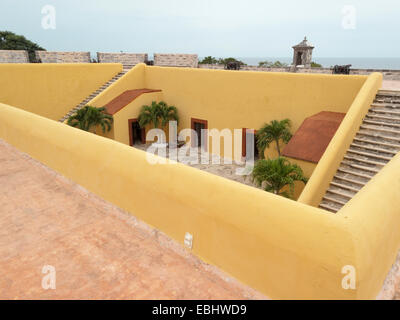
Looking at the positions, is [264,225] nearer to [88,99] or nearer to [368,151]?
[368,151]

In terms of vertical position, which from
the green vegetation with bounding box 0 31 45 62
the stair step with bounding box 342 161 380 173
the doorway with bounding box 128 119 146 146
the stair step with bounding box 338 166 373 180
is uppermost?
the green vegetation with bounding box 0 31 45 62

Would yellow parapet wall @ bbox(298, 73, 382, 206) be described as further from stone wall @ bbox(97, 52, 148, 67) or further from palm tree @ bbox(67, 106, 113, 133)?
stone wall @ bbox(97, 52, 148, 67)

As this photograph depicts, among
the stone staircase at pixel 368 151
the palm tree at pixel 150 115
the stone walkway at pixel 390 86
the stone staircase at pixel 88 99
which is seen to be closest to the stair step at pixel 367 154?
the stone staircase at pixel 368 151

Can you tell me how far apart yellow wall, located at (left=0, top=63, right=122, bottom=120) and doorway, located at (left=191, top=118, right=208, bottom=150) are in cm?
789

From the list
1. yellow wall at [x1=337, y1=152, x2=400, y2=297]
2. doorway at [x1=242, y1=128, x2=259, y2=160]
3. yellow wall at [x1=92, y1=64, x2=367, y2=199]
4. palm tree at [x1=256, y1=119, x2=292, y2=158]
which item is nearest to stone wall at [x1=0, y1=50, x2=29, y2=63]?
yellow wall at [x1=92, y1=64, x2=367, y2=199]

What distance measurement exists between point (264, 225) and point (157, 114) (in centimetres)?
1405

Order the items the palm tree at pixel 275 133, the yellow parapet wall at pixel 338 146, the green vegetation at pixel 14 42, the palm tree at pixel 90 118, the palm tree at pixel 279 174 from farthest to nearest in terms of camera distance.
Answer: the green vegetation at pixel 14 42
the palm tree at pixel 90 118
the palm tree at pixel 275 133
the palm tree at pixel 279 174
the yellow parapet wall at pixel 338 146

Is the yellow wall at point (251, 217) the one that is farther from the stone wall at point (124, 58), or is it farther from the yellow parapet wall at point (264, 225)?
the stone wall at point (124, 58)

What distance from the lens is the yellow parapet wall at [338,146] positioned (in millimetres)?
8383

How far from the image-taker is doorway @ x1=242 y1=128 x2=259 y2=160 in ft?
48.3

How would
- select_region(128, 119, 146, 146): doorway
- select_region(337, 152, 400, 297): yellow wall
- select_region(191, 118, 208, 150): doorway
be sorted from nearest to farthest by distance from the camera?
select_region(337, 152, 400, 297): yellow wall → select_region(191, 118, 208, 150): doorway → select_region(128, 119, 146, 146): doorway

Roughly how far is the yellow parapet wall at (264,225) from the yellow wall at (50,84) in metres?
14.1

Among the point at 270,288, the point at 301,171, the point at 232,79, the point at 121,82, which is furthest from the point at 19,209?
the point at 121,82
